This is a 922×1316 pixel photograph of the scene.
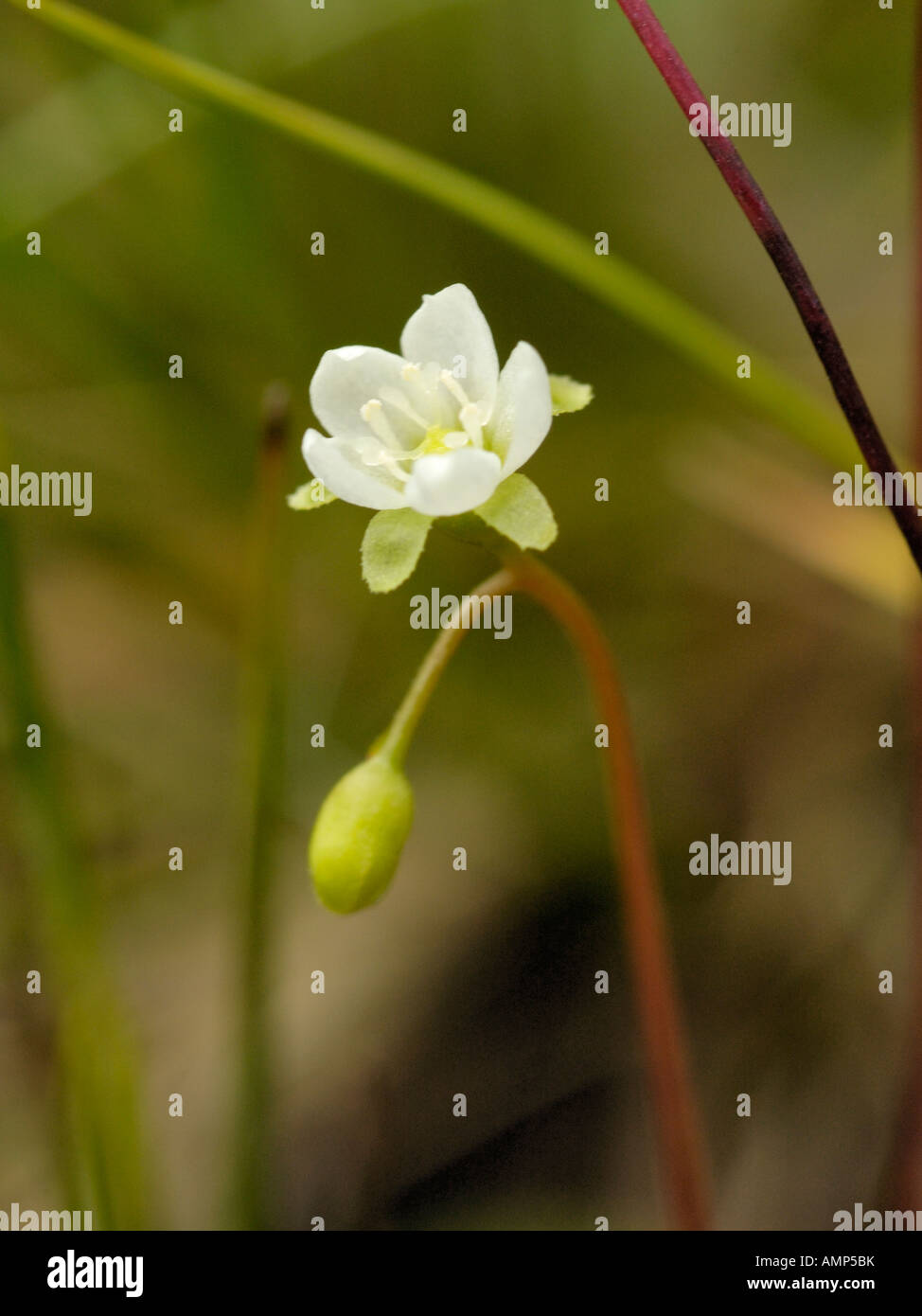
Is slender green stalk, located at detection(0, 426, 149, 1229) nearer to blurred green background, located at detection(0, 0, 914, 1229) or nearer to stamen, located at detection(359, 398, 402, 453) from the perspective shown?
stamen, located at detection(359, 398, 402, 453)

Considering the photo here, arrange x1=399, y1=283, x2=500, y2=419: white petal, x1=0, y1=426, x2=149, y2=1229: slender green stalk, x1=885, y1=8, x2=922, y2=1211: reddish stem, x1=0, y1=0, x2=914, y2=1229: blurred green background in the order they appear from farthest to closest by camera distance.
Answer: x1=0, y1=0, x2=914, y2=1229: blurred green background < x1=885, y1=8, x2=922, y2=1211: reddish stem < x1=0, y1=426, x2=149, y2=1229: slender green stalk < x1=399, y1=283, x2=500, y2=419: white petal

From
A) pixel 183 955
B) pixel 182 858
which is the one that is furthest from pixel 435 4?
pixel 183 955

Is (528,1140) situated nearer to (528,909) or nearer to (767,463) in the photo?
(528,909)

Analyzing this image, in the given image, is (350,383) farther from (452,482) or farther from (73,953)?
(73,953)

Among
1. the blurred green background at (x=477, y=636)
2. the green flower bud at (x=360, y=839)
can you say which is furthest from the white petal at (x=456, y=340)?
the blurred green background at (x=477, y=636)

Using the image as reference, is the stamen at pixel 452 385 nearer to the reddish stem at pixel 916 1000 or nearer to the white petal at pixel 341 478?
the white petal at pixel 341 478

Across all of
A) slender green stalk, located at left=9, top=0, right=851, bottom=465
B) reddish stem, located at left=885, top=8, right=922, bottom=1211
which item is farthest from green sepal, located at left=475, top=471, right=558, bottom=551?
reddish stem, located at left=885, top=8, right=922, bottom=1211
